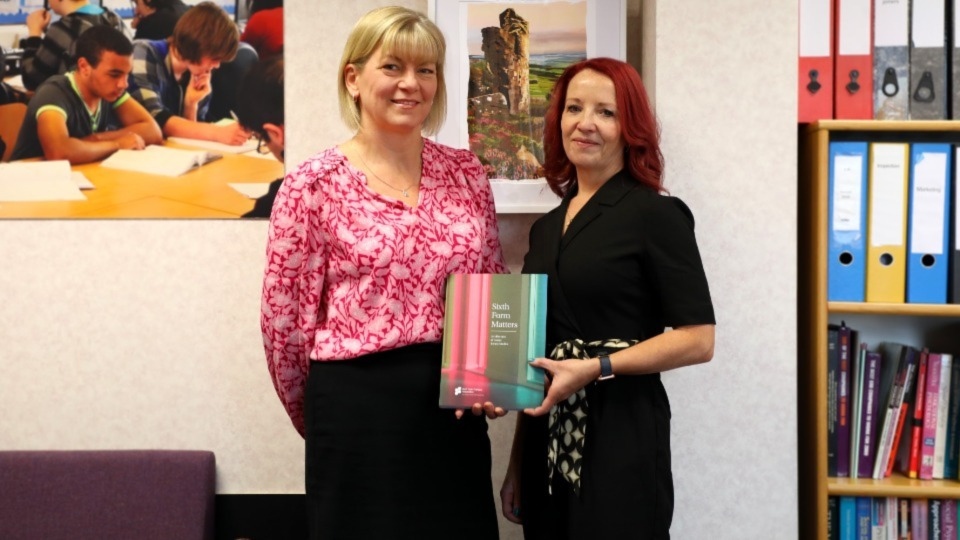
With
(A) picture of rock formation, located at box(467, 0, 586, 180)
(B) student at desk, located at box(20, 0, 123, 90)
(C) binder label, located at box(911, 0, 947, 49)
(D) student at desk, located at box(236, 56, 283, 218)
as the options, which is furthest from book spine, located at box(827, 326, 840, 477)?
(B) student at desk, located at box(20, 0, 123, 90)

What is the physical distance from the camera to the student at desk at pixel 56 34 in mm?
2412

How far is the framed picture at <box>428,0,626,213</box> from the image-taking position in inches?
86.8

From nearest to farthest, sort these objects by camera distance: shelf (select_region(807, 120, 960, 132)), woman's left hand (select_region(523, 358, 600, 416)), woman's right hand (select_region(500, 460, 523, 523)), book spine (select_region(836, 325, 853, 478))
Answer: woman's left hand (select_region(523, 358, 600, 416)) → woman's right hand (select_region(500, 460, 523, 523)) → shelf (select_region(807, 120, 960, 132)) → book spine (select_region(836, 325, 853, 478))

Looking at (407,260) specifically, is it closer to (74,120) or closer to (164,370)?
(164,370)

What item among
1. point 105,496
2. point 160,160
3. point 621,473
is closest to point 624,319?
point 621,473

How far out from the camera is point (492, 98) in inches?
87.1

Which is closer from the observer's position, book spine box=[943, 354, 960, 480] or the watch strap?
the watch strap

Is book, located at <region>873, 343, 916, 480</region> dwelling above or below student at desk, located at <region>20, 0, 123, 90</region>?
below

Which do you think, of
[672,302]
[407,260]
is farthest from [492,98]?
[672,302]

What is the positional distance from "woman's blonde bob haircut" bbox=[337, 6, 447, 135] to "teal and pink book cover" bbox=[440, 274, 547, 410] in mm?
479

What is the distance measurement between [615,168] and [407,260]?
1.61ft

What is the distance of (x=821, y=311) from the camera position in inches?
79.3

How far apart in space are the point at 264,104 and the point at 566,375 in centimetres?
138

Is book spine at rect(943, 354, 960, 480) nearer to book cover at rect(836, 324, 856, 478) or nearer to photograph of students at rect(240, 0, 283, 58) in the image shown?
book cover at rect(836, 324, 856, 478)
